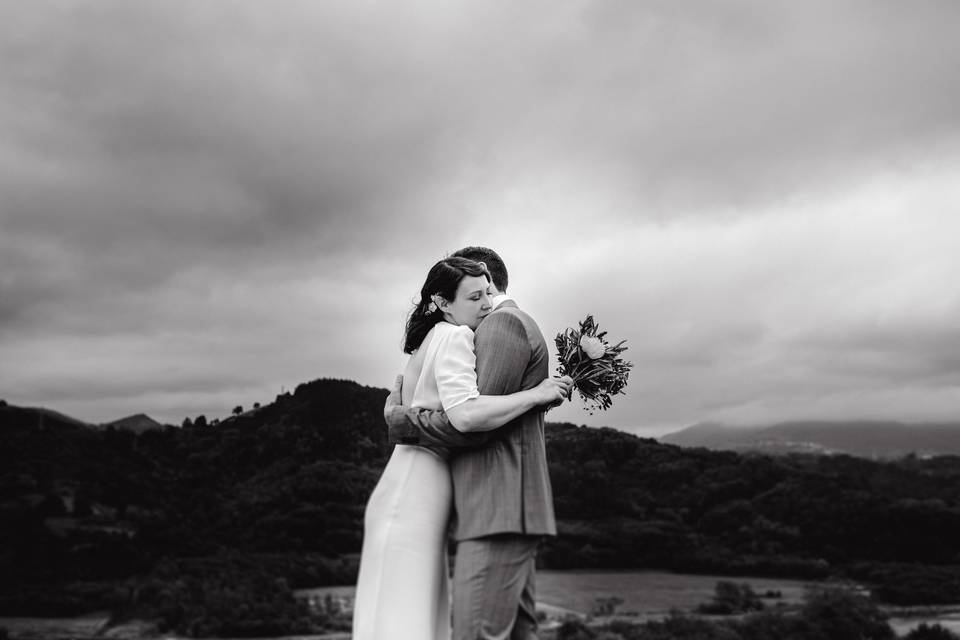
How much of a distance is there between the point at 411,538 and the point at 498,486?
0.47 meters

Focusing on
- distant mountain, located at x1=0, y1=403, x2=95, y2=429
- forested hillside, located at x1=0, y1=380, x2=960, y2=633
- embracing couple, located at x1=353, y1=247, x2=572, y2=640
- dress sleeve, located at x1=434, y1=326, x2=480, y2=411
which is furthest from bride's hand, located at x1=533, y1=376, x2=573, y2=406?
distant mountain, located at x1=0, y1=403, x2=95, y2=429

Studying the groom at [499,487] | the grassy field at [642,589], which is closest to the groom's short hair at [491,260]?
the groom at [499,487]

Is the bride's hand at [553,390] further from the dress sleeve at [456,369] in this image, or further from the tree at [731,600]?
the tree at [731,600]

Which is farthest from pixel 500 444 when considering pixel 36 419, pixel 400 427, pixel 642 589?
pixel 36 419

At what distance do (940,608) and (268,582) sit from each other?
65.7 ft

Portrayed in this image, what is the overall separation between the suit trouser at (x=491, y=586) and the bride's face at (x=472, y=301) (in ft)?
3.20

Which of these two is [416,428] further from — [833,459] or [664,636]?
[833,459]

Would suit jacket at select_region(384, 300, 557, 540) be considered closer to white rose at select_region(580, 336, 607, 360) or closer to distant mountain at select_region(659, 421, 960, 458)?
white rose at select_region(580, 336, 607, 360)

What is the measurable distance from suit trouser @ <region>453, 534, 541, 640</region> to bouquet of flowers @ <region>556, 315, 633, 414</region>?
2.96ft

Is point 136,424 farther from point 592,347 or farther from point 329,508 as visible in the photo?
point 592,347

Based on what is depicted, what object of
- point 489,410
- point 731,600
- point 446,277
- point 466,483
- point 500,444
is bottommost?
point 731,600

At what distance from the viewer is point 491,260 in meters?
4.23

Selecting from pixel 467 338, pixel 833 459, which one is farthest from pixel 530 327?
pixel 833 459

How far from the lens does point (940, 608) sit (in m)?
25.5
